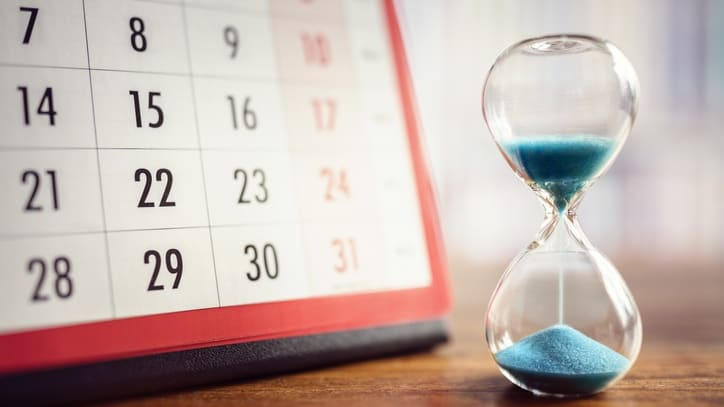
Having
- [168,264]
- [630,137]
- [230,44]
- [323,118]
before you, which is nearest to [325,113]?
[323,118]

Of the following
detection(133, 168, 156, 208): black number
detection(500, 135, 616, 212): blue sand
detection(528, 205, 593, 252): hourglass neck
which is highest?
detection(133, 168, 156, 208): black number

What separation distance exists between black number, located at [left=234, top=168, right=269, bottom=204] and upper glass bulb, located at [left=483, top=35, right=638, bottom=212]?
0.22 meters

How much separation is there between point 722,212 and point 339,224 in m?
3.58

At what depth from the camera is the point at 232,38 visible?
2.30ft

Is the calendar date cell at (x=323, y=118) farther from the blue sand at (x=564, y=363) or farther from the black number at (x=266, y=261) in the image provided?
the blue sand at (x=564, y=363)

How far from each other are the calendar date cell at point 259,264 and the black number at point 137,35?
176 mm

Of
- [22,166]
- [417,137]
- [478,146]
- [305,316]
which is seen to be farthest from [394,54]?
[478,146]

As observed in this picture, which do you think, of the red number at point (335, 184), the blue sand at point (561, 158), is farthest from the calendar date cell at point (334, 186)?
the blue sand at point (561, 158)

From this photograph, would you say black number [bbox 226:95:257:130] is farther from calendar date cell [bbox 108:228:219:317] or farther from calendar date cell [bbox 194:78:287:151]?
calendar date cell [bbox 108:228:219:317]

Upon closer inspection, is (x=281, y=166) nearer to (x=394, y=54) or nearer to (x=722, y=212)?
(x=394, y=54)

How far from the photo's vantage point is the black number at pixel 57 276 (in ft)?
1.77

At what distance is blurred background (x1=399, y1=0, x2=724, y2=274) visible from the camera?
11.5 ft

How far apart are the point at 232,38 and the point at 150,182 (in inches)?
7.0

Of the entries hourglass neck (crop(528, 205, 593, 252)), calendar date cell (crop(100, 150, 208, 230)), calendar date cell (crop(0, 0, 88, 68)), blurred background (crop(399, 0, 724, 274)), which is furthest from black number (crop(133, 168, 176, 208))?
blurred background (crop(399, 0, 724, 274))
